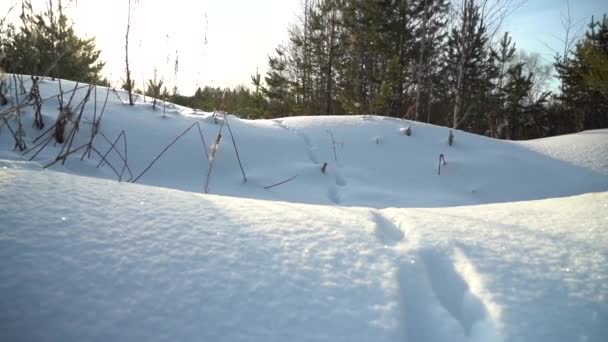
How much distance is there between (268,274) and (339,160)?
2084mm

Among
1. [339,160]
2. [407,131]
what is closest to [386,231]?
[339,160]

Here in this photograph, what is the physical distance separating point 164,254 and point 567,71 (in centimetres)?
1390

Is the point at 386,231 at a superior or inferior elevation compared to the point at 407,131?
inferior

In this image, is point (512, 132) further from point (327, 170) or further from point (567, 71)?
point (327, 170)

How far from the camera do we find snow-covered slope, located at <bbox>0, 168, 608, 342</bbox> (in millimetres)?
410

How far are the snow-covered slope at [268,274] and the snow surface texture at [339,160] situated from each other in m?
1.28

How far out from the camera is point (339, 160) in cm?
254

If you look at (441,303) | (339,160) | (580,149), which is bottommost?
(441,303)

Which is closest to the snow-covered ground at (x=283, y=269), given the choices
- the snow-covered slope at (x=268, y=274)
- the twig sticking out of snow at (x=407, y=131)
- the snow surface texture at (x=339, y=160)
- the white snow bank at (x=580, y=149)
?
the snow-covered slope at (x=268, y=274)

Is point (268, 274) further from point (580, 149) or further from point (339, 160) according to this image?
point (580, 149)

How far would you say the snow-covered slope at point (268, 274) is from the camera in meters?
0.41

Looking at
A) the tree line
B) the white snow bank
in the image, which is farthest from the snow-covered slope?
the tree line

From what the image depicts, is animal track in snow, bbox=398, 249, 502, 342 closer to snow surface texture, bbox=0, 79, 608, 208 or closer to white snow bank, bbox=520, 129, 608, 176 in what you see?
snow surface texture, bbox=0, 79, 608, 208

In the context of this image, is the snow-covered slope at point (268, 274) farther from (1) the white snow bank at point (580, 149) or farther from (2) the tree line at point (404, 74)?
(2) the tree line at point (404, 74)
